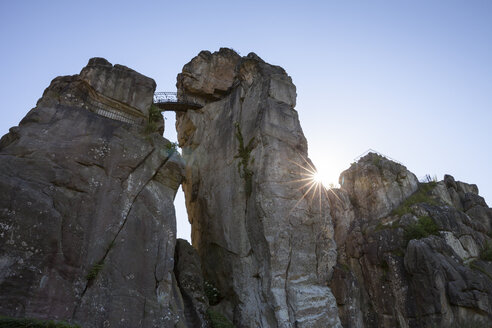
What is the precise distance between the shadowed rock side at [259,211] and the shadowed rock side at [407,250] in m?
3.76

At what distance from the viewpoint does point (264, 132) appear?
2278 centimetres

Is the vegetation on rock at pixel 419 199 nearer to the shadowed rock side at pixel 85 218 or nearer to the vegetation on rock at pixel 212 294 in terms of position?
the vegetation on rock at pixel 212 294

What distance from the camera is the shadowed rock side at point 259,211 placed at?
19359 millimetres

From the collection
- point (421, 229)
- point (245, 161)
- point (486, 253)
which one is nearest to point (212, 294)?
point (245, 161)

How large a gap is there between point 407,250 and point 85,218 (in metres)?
19.4

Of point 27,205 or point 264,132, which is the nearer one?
point 27,205

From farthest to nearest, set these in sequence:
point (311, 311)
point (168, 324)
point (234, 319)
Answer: point (234, 319)
point (311, 311)
point (168, 324)

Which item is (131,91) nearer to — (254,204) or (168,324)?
(254,204)

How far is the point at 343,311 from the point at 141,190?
13.0 meters

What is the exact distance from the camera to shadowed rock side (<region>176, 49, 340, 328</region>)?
19.4m

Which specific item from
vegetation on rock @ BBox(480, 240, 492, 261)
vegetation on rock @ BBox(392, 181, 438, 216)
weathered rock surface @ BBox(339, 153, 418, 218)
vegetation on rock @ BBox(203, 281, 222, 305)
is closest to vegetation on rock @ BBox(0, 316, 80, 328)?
vegetation on rock @ BBox(203, 281, 222, 305)

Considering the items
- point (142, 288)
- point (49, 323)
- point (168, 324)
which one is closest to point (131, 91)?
point (142, 288)

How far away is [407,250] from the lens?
25.5 metres

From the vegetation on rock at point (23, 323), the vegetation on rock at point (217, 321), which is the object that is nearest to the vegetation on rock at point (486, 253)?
the vegetation on rock at point (217, 321)
